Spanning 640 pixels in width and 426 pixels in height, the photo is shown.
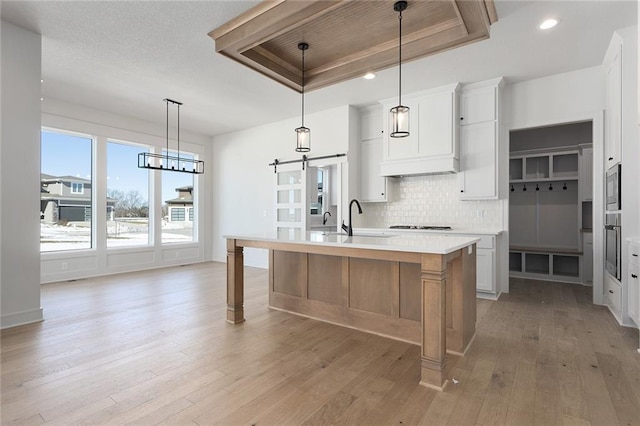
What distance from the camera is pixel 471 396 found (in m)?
2.01

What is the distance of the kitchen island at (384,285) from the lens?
7.13ft

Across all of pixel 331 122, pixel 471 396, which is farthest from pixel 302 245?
pixel 331 122

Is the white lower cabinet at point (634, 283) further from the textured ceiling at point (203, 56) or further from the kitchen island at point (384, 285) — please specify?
the textured ceiling at point (203, 56)

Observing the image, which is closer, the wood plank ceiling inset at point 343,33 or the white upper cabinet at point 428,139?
the wood plank ceiling inset at point 343,33

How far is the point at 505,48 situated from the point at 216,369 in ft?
13.6

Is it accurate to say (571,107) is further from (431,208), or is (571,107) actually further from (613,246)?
(431,208)

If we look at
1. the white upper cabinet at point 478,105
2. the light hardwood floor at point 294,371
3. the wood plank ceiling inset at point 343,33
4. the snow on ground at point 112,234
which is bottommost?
the light hardwood floor at point 294,371

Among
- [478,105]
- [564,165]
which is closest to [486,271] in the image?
[478,105]

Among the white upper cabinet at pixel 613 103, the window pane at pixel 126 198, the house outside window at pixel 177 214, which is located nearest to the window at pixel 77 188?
the window pane at pixel 126 198

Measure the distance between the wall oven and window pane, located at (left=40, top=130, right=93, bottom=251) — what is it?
24.6 feet

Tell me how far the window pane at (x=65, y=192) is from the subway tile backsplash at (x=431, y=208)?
4842 mm

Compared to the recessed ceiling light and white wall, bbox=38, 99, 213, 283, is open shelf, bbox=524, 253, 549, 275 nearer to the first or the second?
the recessed ceiling light

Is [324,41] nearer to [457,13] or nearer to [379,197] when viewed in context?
[457,13]

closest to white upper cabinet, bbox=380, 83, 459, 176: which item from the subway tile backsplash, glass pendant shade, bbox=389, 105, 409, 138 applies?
the subway tile backsplash
